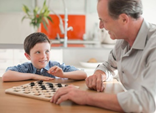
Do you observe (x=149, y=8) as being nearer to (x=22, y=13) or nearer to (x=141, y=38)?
(x=22, y=13)

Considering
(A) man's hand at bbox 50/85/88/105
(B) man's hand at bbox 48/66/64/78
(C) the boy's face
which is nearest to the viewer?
(A) man's hand at bbox 50/85/88/105

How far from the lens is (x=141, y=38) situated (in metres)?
1.24

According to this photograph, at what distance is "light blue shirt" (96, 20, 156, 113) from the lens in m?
0.95

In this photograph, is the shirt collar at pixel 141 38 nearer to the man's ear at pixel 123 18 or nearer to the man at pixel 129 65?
the man at pixel 129 65

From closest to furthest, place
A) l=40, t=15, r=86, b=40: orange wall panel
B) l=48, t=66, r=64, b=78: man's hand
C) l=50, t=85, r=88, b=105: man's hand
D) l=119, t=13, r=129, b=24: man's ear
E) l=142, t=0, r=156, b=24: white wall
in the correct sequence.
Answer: l=50, t=85, r=88, b=105: man's hand
l=119, t=13, r=129, b=24: man's ear
l=48, t=66, r=64, b=78: man's hand
l=142, t=0, r=156, b=24: white wall
l=40, t=15, r=86, b=40: orange wall panel

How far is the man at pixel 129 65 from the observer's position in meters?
0.96

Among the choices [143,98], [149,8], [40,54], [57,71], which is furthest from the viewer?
[149,8]

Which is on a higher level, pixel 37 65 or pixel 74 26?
pixel 74 26

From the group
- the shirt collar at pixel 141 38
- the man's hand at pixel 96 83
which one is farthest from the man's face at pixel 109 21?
the man's hand at pixel 96 83

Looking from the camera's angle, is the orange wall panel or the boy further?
the orange wall panel

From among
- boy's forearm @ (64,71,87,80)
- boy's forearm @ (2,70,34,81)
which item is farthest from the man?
boy's forearm @ (2,70,34,81)

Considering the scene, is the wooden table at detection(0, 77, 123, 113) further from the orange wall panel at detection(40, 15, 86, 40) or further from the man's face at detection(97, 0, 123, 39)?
the orange wall panel at detection(40, 15, 86, 40)

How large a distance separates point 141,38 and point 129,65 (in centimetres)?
16

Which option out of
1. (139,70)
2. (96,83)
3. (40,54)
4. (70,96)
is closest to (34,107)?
(70,96)
